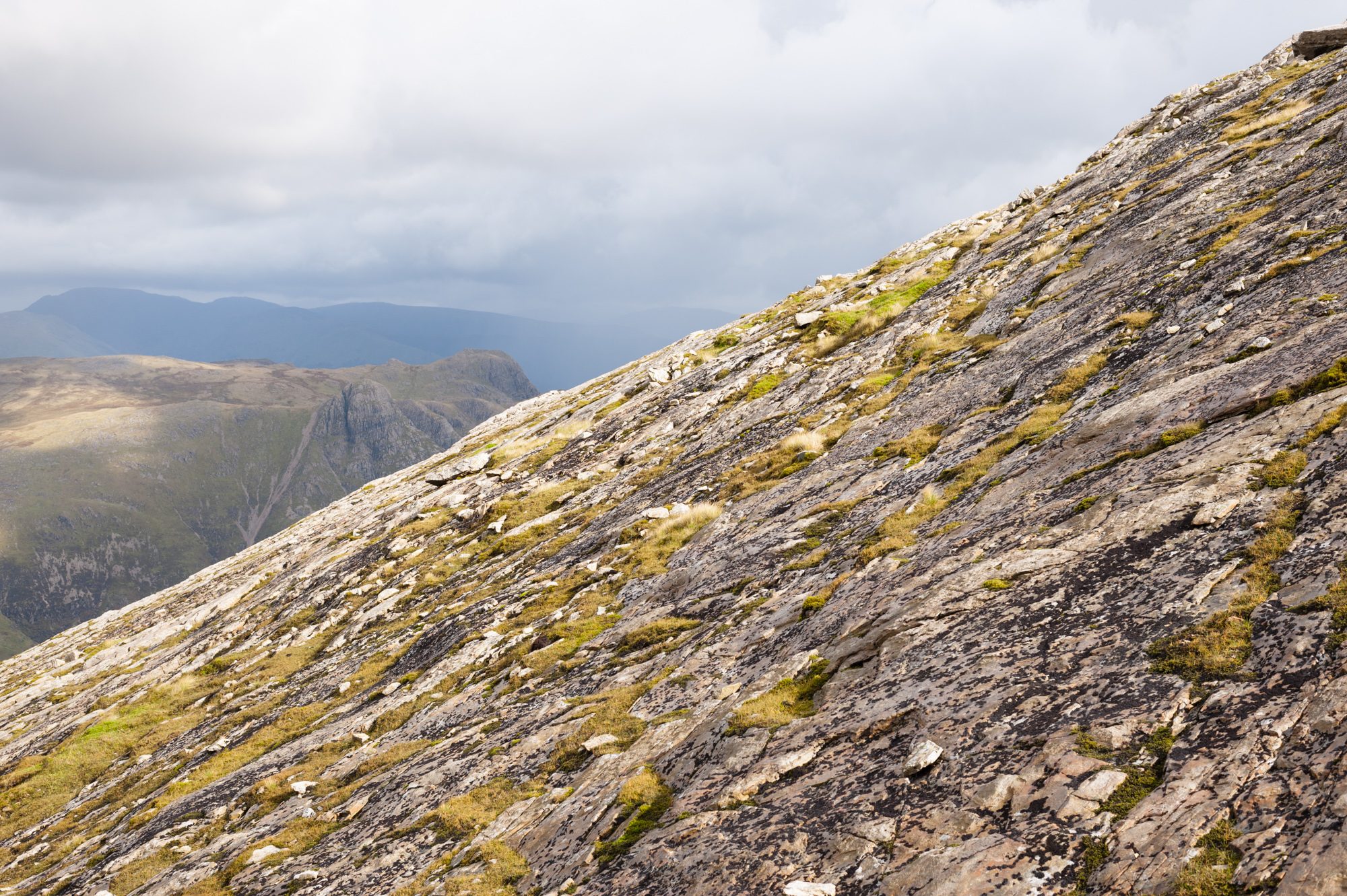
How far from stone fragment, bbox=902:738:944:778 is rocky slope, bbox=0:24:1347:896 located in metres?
0.06

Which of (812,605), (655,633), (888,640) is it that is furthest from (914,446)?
(888,640)

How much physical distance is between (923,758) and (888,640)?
3.33m

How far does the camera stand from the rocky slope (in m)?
8.65

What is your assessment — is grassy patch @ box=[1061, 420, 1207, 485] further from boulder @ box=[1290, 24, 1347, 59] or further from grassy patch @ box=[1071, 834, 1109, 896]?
boulder @ box=[1290, 24, 1347, 59]

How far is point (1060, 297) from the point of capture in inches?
1143

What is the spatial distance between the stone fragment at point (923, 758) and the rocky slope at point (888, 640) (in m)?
0.06

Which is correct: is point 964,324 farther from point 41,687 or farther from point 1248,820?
point 41,687

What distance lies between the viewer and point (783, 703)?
1336 centimetres

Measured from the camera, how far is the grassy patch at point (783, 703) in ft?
42.1

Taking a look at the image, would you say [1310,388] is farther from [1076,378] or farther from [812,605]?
[812,605]

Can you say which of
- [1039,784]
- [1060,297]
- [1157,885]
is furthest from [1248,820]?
[1060,297]

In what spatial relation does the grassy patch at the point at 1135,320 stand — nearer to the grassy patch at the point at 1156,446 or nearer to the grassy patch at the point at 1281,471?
the grassy patch at the point at 1156,446

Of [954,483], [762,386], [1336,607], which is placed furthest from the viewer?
[762,386]

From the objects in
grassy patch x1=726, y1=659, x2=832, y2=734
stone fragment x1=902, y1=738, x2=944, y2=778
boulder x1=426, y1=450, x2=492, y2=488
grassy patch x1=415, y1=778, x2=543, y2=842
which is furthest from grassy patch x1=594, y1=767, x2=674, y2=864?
boulder x1=426, y1=450, x2=492, y2=488
